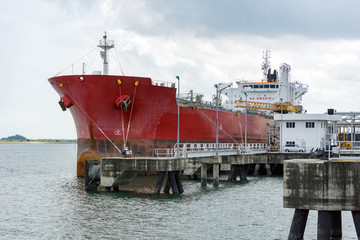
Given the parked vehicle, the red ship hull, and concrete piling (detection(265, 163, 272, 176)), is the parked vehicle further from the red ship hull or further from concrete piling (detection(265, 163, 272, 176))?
the red ship hull

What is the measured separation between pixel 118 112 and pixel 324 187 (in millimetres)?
Result: 24709

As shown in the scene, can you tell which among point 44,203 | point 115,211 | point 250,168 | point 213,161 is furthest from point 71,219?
point 250,168

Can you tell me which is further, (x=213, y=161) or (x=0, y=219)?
(x=213, y=161)

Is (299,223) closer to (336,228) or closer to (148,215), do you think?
(336,228)

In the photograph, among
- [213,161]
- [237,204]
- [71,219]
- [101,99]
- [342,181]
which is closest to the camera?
[342,181]

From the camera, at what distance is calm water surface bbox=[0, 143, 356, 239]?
20.5 metres

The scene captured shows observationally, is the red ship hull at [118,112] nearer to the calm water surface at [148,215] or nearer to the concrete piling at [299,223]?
the calm water surface at [148,215]

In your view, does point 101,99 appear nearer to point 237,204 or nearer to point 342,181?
point 237,204

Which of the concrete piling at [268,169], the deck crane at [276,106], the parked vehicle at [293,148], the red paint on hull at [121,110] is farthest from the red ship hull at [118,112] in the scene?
the deck crane at [276,106]

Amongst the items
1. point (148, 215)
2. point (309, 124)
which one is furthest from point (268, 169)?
point (148, 215)

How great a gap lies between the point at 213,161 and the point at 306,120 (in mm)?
14065

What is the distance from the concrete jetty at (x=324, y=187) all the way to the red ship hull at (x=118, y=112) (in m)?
22.5

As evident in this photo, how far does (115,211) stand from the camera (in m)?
24.9

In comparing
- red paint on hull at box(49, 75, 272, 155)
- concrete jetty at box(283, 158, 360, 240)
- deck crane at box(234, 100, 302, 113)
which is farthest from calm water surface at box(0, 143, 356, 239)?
deck crane at box(234, 100, 302, 113)
